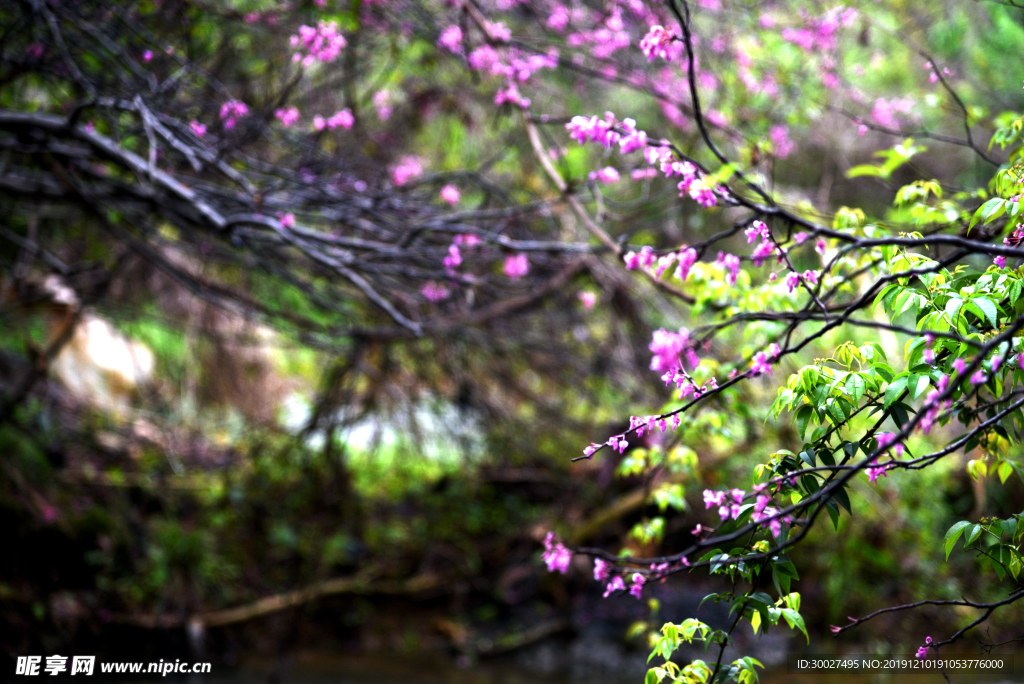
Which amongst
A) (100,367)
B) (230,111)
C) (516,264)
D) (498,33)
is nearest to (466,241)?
(516,264)

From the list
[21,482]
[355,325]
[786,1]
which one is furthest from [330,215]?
[786,1]

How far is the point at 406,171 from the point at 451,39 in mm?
1130

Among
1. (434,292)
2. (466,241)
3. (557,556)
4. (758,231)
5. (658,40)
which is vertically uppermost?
(466,241)

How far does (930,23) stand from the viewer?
605 cm

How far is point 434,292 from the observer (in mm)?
3844

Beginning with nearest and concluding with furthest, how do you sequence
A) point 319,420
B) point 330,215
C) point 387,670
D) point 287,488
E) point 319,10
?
1. point 330,215
2. point 319,10
3. point 387,670
4. point 319,420
5. point 287,488

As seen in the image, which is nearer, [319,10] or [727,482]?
A: [319,10]

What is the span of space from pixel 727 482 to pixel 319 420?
12.1 ft

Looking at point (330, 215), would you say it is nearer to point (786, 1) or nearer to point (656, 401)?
point (656, 401)

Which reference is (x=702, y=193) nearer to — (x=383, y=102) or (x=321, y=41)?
(x=321, y=41)

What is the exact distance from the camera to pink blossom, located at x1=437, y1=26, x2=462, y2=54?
3.85 meters

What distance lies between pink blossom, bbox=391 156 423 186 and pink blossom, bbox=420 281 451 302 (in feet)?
2.73

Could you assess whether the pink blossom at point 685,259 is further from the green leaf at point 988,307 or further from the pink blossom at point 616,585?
the pink blossom at point 616,585

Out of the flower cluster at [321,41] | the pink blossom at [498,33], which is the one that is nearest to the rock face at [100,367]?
the flower cluster at [321,41]
